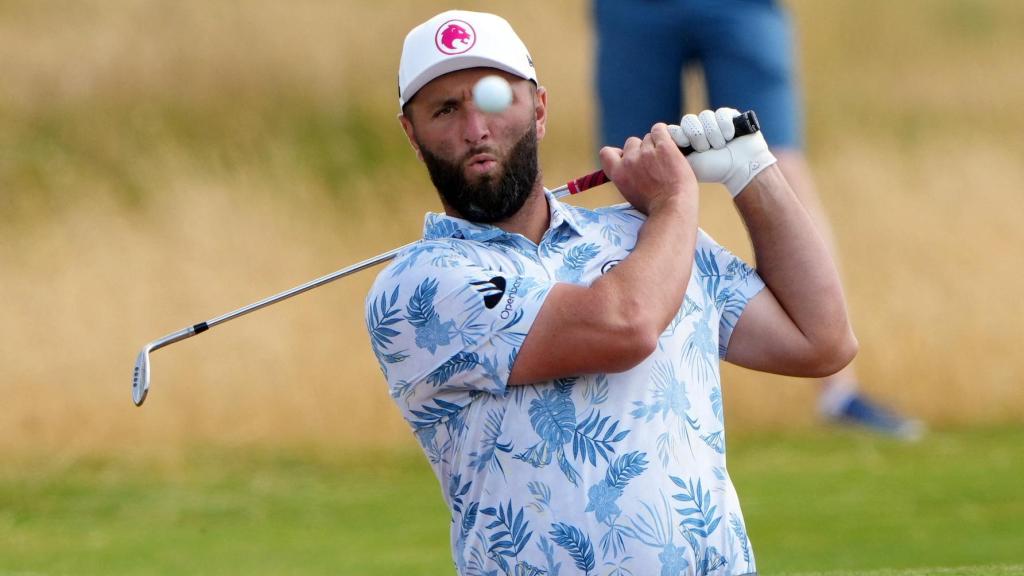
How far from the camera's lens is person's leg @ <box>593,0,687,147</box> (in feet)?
17.9

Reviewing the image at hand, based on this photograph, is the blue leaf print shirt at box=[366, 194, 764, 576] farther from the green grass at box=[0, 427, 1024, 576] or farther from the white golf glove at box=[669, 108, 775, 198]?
the green grass at box=[0, 427, 1024, 576]

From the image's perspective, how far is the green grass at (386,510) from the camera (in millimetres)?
4855

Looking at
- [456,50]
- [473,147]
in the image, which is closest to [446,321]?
[473,147]

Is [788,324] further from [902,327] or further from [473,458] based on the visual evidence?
[902,327]

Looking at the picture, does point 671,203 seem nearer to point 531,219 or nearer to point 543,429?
point 531,219

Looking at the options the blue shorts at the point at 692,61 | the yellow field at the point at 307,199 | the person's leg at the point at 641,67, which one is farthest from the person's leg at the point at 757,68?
the yellow field at the point at 307,199

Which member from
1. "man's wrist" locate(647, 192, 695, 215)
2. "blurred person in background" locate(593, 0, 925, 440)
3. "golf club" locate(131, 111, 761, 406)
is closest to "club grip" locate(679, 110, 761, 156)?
"golf club" locate(131, 111, 761, 406)

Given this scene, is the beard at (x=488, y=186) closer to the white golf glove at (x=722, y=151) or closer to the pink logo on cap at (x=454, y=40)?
the pink logo on cap at (x=454, y=40)

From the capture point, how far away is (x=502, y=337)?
262 cm

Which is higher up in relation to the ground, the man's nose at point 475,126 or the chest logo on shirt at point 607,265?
the man's nose at point 475,126

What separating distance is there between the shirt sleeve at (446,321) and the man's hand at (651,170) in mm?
245

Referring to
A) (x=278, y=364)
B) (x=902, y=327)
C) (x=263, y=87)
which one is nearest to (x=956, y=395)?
(x=902, y=327)

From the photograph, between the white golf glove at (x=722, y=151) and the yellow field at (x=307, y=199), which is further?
the yellow field at (x=307, y=199)

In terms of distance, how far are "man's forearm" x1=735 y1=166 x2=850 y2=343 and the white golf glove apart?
2 centimetres
